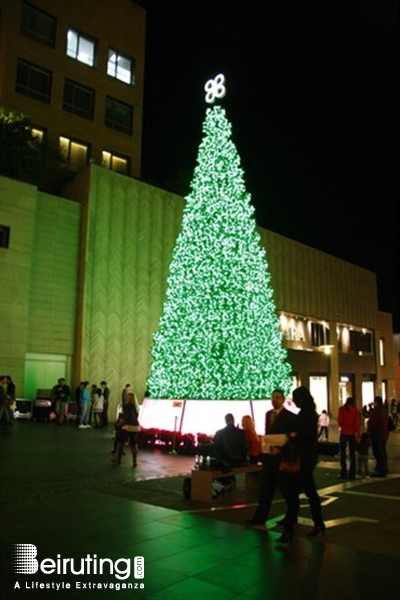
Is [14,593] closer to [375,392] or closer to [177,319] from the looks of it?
[177,319]

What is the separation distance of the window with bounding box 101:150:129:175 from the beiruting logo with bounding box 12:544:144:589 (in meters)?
31.1

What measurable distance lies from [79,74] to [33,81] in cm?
337

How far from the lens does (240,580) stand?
5.14 m

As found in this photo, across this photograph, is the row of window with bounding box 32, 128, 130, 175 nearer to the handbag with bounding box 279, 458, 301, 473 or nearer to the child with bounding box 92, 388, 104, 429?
the child with bounding box 92, 388, 104, 429

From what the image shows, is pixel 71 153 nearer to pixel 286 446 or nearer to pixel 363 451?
pixel 363 451

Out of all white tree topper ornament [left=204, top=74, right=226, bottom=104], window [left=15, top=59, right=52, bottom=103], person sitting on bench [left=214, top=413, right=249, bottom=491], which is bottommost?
person sitting on bench [left=214, top=413, right=249, bottom=491]

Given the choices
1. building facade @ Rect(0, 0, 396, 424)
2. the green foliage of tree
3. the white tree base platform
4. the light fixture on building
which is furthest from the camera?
the light fixture on building

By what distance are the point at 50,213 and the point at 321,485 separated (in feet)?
61.5

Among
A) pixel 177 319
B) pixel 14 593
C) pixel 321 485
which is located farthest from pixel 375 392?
pixel 14 593

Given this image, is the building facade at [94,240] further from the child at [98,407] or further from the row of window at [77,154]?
the child at [98,407]

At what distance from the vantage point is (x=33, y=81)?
102 feet

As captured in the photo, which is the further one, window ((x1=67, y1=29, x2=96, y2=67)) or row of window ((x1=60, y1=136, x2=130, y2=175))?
window ((x1=67, y1=29, x2=96, y2=67))

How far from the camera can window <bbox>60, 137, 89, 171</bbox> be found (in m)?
32.7

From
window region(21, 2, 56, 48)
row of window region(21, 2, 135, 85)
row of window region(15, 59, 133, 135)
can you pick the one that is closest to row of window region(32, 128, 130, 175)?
row of window region(15, 59, 133, 135)
